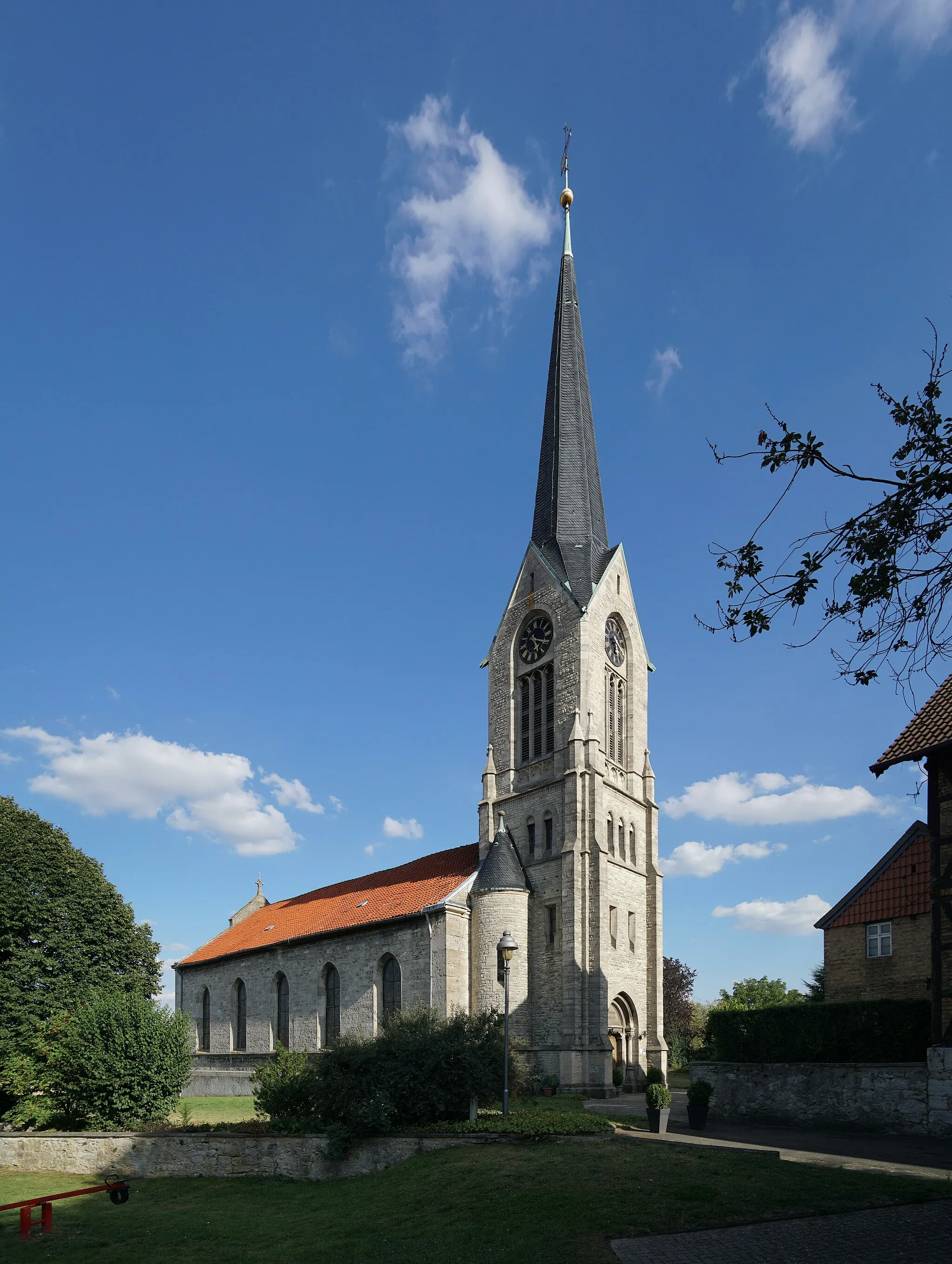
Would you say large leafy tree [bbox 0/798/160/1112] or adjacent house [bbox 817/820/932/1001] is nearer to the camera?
adjacent house [bbox 817/820/932/1001]

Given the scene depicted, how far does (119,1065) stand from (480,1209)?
49.5 ft

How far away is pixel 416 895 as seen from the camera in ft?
126

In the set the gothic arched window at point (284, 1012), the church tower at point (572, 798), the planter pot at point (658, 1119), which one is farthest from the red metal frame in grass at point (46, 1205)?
the gothic arched window at point (284, 1012)

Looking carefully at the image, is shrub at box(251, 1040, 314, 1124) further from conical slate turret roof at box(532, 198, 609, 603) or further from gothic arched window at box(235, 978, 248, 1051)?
gothic arched window at box(235, 978, 248, 1051)

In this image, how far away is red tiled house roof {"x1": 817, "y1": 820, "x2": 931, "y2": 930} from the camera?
29422mm

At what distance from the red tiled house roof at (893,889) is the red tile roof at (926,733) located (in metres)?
7.90

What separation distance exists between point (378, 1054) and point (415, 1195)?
547cm

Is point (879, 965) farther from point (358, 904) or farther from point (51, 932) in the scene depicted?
point (51, 932)

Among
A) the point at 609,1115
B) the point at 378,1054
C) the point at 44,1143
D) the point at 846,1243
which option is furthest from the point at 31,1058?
the point at 846,1243

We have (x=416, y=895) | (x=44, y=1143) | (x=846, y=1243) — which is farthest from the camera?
(x=416, y=895)

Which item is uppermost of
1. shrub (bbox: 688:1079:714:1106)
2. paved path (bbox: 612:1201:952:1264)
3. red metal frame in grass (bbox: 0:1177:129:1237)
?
paved path (bbox: 612:1201:952:1264)

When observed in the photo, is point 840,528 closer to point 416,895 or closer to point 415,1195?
point 415,1195

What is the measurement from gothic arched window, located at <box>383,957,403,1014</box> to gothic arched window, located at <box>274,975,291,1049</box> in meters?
7.41

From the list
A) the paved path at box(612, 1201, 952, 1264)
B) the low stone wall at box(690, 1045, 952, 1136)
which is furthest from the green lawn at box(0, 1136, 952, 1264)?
the low stone wall at box(690, 1045, 952, 1136)
